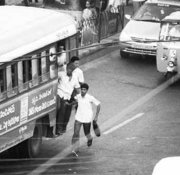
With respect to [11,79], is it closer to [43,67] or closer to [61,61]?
[43,67]

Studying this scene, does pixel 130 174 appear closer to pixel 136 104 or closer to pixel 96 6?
pixel 136 104

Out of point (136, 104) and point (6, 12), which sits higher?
point (6, 12)

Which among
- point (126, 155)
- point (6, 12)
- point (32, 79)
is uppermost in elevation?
point (6, 12)

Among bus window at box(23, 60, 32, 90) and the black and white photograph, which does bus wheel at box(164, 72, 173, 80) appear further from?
bus window at box(23, 60, 32, 90)

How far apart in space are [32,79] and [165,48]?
7125 mm

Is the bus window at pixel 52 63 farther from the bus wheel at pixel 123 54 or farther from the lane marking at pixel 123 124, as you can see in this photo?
the bus wheel at pixel 123 54

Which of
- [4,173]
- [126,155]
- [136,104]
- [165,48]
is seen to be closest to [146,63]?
[165,48]

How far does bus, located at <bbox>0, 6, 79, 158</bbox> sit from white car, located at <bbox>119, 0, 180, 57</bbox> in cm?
689

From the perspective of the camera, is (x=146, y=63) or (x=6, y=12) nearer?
(x=6, y=12)

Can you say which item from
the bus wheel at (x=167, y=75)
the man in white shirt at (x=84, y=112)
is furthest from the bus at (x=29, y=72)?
the bus wheel at (x=167, y=75)

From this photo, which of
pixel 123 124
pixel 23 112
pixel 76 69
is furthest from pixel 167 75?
pixel 23 112

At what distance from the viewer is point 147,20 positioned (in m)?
24.5

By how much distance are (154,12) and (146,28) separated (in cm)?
101

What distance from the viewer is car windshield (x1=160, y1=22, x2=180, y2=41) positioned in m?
21.9
